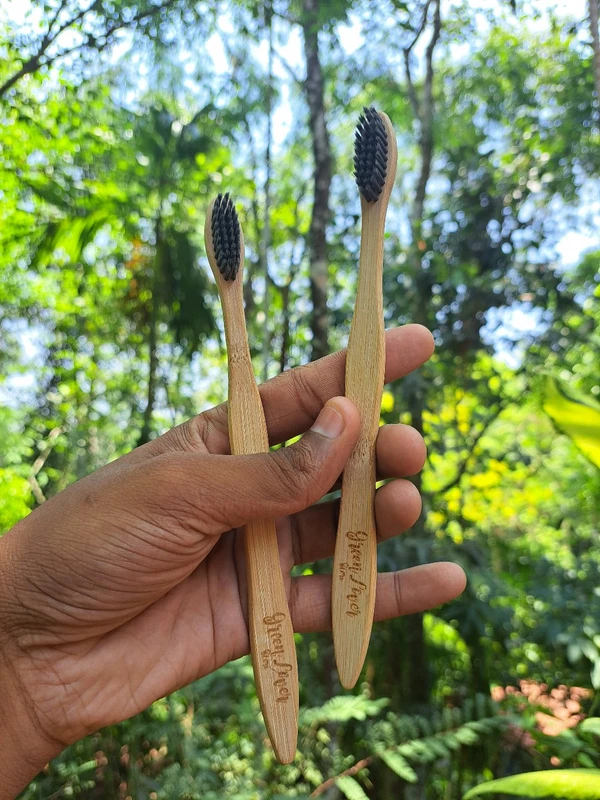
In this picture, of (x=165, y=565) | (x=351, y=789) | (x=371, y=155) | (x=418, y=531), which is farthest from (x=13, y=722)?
(x=418, y=531)

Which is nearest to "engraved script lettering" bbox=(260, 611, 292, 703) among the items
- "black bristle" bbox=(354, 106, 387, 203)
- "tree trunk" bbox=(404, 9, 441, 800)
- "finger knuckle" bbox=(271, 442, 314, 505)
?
"finger knuckle" bbox=(271, 442, 314, 505)

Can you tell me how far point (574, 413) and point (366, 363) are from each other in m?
0.35

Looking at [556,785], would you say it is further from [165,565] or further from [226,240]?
[226,240]

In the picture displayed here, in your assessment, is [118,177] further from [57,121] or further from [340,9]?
[340,9]

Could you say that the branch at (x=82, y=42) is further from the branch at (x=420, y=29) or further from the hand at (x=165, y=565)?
the hand at (x=165, y=565)

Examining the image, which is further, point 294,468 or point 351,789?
point 351,789

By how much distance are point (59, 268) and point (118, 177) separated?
0.57m

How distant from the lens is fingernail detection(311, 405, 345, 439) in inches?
18.4

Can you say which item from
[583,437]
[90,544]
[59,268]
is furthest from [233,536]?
[59,268]

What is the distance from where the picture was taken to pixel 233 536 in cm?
62

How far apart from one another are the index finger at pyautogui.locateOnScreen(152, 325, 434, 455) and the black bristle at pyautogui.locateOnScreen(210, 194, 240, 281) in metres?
0.12

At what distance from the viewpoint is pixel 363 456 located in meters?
0.54

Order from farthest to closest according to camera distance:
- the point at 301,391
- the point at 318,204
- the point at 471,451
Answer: the point at 471,451
the point at 318,204
the point at 301,391

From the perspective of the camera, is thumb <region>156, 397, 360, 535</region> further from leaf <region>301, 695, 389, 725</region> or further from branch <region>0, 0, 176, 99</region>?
branch <region>0, 0, 176, 99</region>
